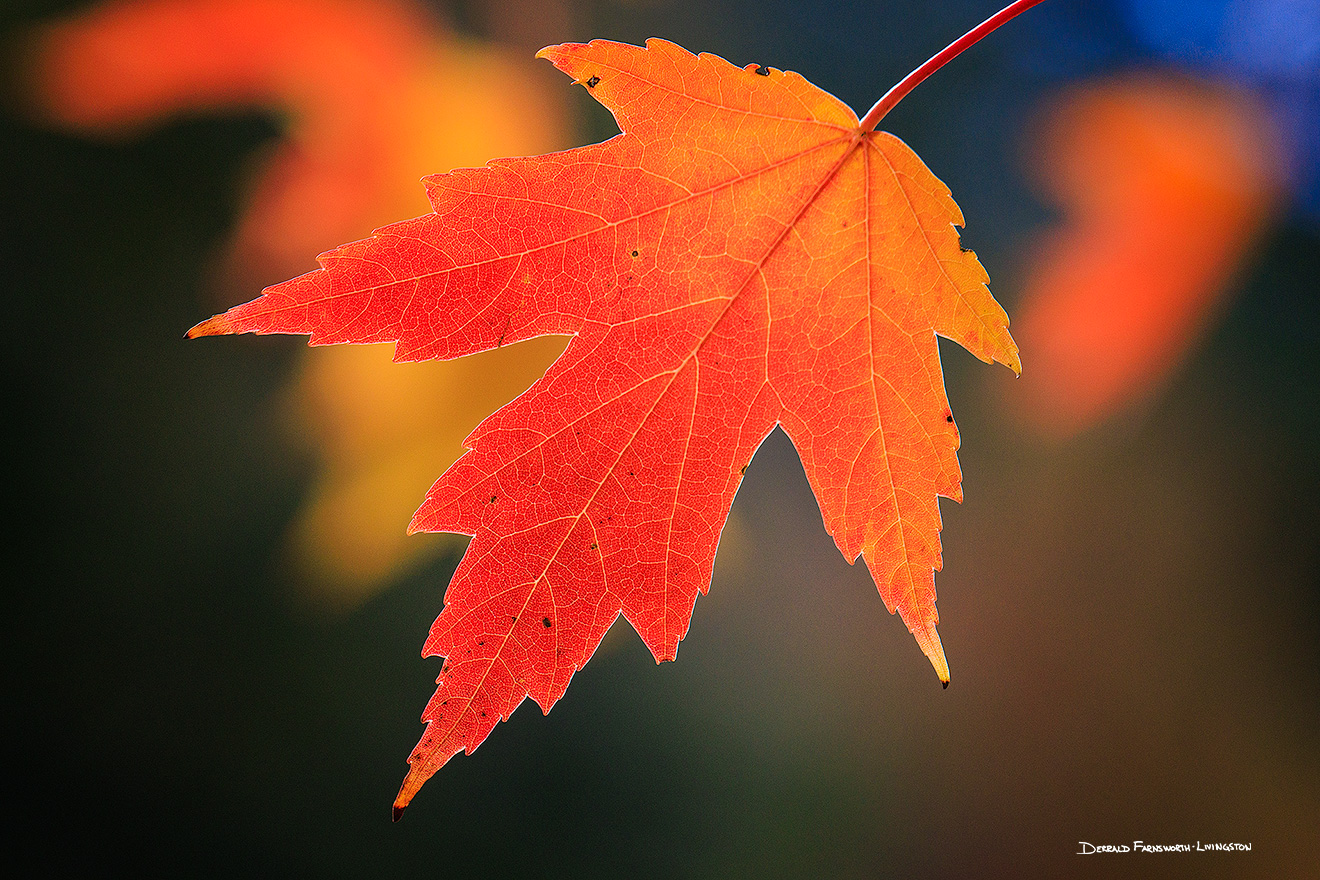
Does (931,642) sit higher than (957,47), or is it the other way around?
(957,47)

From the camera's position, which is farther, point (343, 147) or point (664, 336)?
point (343, 147)

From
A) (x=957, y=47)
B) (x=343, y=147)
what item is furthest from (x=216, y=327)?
(x=343, y=147)

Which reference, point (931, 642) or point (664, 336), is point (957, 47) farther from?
point (931, 642)

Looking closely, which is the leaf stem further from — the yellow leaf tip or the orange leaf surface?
the yellow leaf tip

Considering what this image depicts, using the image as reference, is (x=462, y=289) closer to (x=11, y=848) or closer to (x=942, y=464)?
(x=942, y=464)

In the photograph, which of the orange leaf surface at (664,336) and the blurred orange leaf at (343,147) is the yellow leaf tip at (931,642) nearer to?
the orange leaf surface at (664,336)

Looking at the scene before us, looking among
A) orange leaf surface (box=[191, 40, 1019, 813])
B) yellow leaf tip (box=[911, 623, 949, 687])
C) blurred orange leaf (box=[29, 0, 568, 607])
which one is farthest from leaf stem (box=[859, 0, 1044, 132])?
blurred orange leaf (box=[29, 0, 568, 607])

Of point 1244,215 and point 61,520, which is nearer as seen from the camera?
point 61,520

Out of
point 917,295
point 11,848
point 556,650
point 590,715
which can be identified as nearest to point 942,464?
point 917,295
